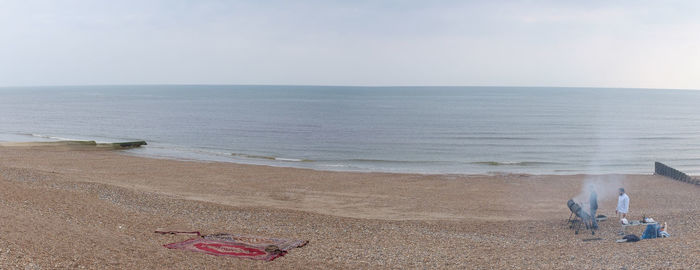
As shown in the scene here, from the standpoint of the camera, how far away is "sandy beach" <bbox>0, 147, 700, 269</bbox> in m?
11.9

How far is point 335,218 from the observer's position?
18078mm

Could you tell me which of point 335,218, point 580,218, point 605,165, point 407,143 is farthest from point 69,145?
point 605,165

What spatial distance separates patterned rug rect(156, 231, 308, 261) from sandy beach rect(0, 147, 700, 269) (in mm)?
413

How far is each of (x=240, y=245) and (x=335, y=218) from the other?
17.1 ft

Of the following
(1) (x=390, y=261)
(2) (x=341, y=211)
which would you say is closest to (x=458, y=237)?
(1) (x=390, y=261)

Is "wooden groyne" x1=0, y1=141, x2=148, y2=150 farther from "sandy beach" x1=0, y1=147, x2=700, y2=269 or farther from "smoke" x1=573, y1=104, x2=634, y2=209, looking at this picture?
"smoke" x1=573, y1=104, x2=634, y2=209

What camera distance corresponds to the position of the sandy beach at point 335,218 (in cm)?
1191

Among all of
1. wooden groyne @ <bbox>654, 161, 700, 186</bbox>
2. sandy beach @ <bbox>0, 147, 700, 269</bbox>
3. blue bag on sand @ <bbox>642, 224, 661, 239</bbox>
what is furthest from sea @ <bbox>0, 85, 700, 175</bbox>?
blue bag on sand @ <bbox>642, 224, 661, 239</bbox>

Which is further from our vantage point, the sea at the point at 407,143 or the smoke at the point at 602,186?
the sea at the point at 407,143

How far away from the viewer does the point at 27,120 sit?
7644 cm

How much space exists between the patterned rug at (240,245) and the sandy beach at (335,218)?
413 millimetres

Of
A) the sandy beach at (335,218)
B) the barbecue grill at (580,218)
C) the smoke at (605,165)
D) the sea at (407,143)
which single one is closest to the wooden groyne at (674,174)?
the sandy beach at (335,218)

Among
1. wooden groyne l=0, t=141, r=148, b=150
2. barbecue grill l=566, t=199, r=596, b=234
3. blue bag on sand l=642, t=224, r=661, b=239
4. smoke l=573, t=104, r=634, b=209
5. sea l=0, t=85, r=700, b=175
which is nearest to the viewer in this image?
blue bag on sand l=642, t=224, r=661, b=239

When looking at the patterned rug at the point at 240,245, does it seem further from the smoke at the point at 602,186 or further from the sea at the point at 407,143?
the sea at the point at 407,143
